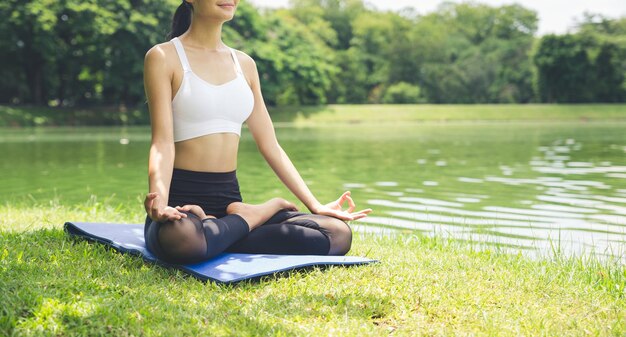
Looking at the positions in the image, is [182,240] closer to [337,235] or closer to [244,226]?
[244,226]

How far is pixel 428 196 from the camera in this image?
916cm

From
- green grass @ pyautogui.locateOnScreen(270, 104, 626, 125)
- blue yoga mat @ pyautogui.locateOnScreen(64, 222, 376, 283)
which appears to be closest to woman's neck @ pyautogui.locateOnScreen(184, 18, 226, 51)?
blue yoga mat @ pyautogui.locateOnScreen(64, 222, 376, 283)

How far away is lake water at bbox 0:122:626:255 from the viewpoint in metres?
6.77

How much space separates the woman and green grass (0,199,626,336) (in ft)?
1.20

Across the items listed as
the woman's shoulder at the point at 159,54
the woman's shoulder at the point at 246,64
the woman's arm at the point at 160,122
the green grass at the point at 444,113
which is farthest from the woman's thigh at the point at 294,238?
the green grass at the point at 444,113

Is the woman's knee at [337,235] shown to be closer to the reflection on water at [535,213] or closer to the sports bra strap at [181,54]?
the sports bra strap at [181,54]

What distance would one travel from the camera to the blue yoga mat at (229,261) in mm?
3643

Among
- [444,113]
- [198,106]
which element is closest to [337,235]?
[198,106]

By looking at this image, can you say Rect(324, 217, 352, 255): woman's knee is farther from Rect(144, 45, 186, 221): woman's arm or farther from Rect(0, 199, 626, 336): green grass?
Rect(144, 45, 186, 221): woman's arm

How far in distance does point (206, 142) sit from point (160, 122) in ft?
0.97

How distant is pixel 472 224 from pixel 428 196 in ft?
7.22

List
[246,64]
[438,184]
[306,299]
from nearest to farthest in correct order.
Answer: [306,299]
[246,64]
[438,184]

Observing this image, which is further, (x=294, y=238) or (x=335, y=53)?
(x=335, y=53)

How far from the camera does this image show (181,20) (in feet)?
14.3
